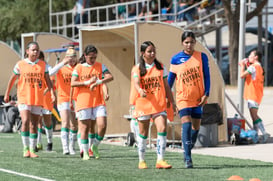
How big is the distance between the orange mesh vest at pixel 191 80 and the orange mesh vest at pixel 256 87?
504 centimetres

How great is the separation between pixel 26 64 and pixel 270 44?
2078 centimetres

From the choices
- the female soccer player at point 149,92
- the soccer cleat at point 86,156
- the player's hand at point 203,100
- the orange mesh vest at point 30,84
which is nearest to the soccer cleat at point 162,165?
the female soccer player at point 149,92

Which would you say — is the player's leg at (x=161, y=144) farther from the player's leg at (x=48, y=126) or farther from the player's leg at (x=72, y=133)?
the player's leg at (x=48, y=126)

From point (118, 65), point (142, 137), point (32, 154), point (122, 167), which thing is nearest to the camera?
point (142, 137)

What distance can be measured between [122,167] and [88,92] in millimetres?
1648

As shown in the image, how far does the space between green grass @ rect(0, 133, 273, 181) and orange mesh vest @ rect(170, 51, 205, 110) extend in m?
0.98

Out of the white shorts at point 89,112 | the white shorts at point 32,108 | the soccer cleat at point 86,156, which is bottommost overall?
the soccer cleat at point 86,156

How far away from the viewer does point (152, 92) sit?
36.7 ft

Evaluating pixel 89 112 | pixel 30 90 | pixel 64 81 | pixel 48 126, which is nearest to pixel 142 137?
pixel 89 112

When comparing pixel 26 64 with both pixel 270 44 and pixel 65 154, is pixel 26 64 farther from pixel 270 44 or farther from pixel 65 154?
pixel 270 44

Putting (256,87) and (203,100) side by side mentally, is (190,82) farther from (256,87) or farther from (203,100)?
(256,87)

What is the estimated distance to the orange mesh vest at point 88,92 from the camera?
12508mm

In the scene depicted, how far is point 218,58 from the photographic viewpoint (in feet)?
115

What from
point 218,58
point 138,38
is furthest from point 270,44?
point 138,38
